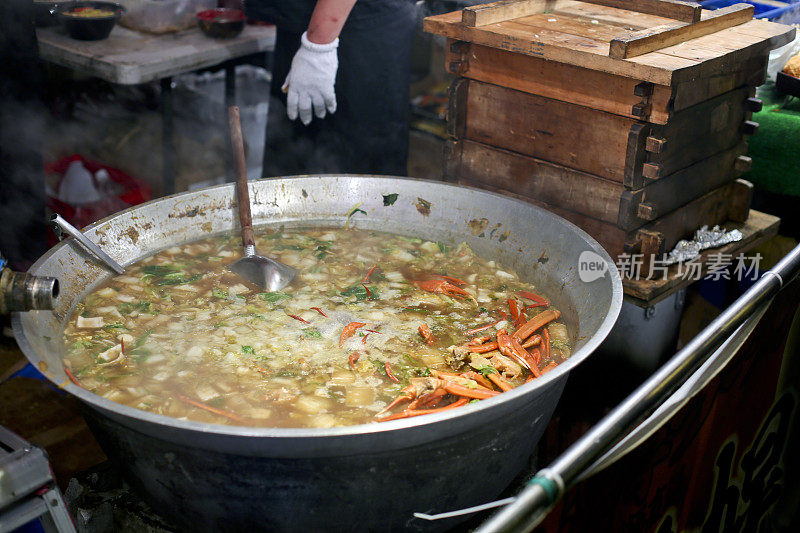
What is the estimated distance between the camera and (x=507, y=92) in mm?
2982

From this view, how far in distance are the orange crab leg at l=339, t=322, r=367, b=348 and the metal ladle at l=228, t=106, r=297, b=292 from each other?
410mm

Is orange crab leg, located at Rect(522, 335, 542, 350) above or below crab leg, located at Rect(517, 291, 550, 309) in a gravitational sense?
above

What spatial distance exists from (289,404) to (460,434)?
572mm

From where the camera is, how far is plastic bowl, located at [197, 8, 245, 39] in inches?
193

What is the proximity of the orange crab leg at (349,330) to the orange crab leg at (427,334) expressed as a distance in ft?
0.63

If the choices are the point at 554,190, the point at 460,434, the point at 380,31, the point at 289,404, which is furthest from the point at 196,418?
the point at 380,31

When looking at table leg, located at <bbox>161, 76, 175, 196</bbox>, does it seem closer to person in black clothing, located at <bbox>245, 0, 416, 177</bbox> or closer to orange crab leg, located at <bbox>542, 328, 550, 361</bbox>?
person in black clothing, located at <bbox>245, 0, 416, 177</bbox>

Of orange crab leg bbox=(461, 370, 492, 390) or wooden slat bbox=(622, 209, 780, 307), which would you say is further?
wooden slat bbox=(622, 209, 780, 307)

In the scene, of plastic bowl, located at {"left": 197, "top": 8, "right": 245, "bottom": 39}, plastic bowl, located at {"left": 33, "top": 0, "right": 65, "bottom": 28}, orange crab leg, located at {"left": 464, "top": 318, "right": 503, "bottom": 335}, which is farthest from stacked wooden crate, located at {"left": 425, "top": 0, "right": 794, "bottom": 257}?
plastic bowl, located at {"left": 33, "top": 0, "right": 65, "bottom": 28}

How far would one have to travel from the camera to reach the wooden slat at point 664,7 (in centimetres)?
297

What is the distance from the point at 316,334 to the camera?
2330 millimetres

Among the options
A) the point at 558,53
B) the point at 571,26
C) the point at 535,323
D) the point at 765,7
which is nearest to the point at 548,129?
the point at 558,53

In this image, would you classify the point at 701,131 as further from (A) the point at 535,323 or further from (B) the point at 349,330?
(B) the point at 349,330


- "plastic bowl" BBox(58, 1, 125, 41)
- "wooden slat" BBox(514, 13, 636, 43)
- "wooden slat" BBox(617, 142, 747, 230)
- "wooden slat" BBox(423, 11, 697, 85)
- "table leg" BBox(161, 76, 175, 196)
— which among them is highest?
"wooden slat" BBox(514, 13, 636, 43)
